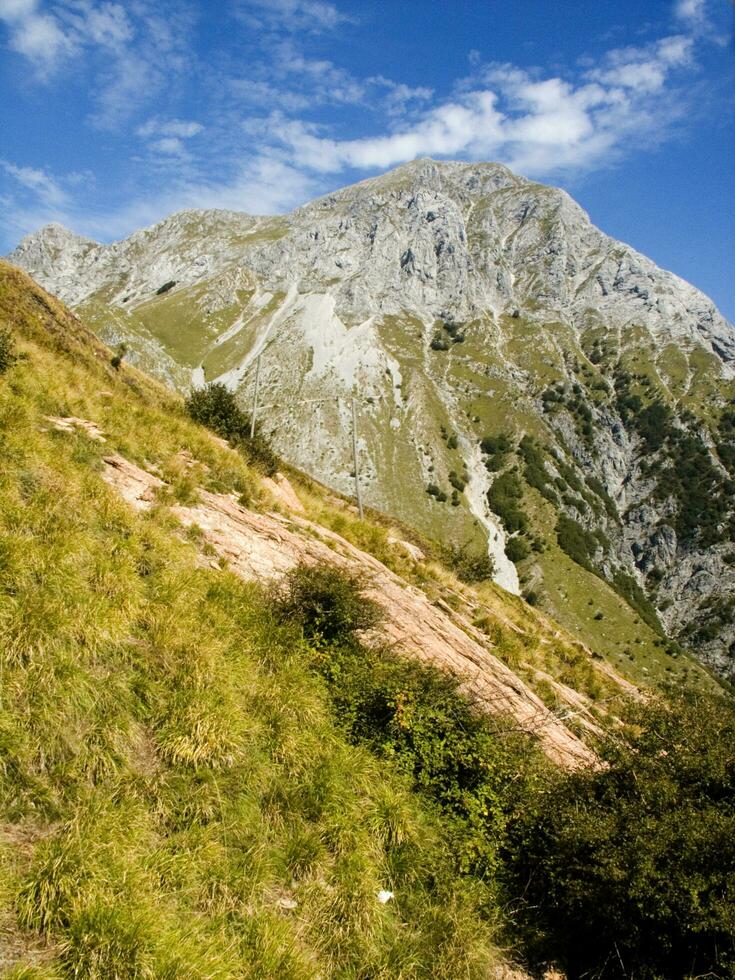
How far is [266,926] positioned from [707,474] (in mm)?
223813

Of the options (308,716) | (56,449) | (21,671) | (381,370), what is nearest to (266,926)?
(308,716)

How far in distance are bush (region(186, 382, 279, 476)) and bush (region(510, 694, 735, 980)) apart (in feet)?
43.9

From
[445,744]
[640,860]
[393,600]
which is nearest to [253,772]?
[445,744]

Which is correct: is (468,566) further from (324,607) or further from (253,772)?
(253,772)

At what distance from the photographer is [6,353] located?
1102cm

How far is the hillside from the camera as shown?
420 cm

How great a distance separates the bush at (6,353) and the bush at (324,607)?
7.75 m

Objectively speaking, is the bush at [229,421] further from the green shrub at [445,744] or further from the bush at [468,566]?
the green shrub at [445,744]

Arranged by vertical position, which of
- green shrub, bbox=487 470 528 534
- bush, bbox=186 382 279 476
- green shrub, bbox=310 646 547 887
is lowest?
green shrub, bbox=310 646 547 887

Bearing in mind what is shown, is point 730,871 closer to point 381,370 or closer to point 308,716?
point 308,716

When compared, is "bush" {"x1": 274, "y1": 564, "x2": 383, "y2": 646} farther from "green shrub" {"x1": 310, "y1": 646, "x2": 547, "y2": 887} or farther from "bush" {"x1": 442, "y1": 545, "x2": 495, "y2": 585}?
"bush" {"x1": 442, "y1": 545, "x2": 495, "y2": 585}

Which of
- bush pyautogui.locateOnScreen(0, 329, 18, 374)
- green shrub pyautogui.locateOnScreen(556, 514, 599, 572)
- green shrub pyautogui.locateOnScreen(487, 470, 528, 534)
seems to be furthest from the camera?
green shrub pyautogui.locateOnScreen(487, 470, 528, 534)

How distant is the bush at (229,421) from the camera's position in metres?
18.0

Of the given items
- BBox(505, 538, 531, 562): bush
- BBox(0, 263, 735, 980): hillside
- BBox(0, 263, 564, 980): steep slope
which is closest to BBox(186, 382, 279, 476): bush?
BBox(0, 263, 735, 980): hillside
